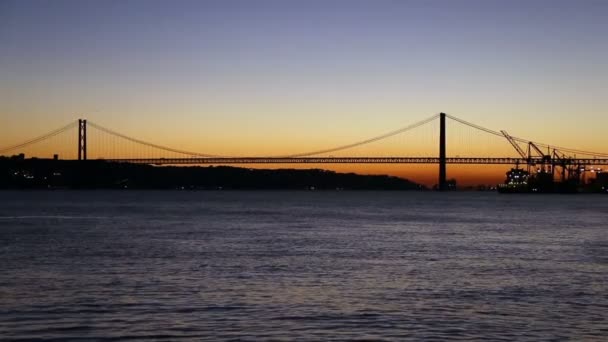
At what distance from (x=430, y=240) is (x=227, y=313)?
21630mm

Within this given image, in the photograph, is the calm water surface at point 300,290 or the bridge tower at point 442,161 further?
the bridge tower at point 442,161

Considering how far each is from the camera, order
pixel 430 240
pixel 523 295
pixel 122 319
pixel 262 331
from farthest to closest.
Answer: pixel 430 240, pixel 523 295, pixel 122 319, pixel 262 331

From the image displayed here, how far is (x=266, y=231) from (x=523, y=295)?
2499 cm

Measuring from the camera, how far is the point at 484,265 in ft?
78.7

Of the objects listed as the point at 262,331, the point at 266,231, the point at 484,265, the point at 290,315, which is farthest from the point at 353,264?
the point at 266,231

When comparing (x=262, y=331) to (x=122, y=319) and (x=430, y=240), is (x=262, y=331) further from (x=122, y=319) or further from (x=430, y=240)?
(x=430, y=240)

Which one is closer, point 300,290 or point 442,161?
point 300,290

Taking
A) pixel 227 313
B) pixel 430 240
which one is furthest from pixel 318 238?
pixel 227 313

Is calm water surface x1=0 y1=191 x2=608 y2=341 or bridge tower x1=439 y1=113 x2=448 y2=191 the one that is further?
bridge tower x1=439 y1=113 x2=448 y2=191

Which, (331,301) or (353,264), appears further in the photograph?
(353,264)

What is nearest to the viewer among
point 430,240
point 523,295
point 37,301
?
point 37,301

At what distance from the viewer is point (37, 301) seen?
1590cm

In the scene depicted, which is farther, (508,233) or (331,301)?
(508,233)

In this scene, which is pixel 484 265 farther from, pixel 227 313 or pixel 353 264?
pixel 227 313
